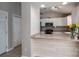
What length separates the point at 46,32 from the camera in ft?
7.07

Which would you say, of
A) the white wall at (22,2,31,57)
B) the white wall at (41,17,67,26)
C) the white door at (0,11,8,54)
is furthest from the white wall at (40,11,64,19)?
the white door at (0,11,8,54)

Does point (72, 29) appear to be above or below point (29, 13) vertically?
below

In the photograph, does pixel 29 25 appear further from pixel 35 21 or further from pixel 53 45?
pixel 53 45

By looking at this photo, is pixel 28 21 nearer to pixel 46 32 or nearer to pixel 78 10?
pixel 46 32

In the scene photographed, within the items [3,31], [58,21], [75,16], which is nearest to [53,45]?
[58,21]

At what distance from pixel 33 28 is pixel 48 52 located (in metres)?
0.56

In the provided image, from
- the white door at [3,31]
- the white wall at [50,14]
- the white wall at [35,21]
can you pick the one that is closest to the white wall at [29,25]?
the white wall at [35,21]

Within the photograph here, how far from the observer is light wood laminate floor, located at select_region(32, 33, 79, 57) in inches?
89.1

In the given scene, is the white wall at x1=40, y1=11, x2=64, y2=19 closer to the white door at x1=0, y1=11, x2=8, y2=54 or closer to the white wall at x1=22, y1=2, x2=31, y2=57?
the white wall at x1=22, y1=2, x2=31, y2=57

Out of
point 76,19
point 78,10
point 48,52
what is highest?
point 78,10

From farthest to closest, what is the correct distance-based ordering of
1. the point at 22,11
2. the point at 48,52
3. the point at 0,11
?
the point at 0,11 < the point at 48,52 < the point at 22,11

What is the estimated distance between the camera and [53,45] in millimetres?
2395

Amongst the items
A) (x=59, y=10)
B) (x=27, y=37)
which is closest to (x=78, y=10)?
(x=59, y=10)

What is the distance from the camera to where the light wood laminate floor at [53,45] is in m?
2.26
